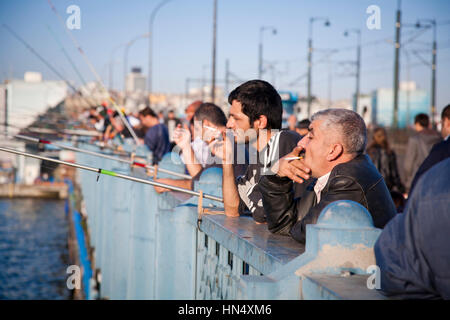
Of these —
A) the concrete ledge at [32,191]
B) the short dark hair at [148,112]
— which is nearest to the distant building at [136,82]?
the concrete ledge at [32,191]

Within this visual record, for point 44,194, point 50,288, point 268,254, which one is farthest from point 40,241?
point 268,254

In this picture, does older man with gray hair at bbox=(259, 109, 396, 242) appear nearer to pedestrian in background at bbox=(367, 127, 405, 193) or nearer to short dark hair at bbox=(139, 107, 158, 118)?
pedestrian in background at bbox=(367, 127, 405, 193)

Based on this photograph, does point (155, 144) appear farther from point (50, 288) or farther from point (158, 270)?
point (50, 288)

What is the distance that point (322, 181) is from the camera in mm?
3436

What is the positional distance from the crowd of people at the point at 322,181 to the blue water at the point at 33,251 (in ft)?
70.0

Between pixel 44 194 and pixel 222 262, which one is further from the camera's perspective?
pixel 44 194

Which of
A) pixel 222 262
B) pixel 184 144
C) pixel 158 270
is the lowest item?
pixel 158 270

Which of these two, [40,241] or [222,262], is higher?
[222,262]

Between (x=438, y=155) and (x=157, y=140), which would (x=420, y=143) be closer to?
(x=157, y=140)

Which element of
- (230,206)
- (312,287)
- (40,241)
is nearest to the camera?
(312,287)

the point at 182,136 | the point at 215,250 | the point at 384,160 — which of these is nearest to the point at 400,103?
the point at 384,160

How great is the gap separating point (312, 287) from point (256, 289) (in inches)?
7.7

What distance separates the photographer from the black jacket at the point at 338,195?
10.2 ft

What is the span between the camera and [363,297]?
6.70 feet
